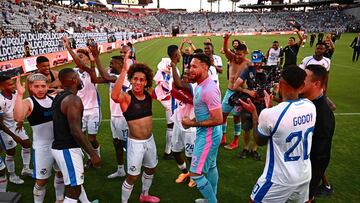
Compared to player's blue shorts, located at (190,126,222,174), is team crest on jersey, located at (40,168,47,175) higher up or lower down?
lower down

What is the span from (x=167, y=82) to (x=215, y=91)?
241cm

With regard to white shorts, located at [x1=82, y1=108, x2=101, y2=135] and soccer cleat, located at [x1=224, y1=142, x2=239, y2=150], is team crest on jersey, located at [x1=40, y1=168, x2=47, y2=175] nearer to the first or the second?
white shorts, located at [x1=82, y1=108, x2=101, y2=135]

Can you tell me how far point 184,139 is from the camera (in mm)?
5445

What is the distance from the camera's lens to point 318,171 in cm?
410

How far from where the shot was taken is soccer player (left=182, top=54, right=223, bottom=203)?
167 inches

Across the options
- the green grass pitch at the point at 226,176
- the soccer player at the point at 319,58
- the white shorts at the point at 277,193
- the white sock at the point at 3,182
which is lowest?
the green grass pitch at the point at 226,176

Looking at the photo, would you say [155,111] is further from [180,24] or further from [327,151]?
[180,24]

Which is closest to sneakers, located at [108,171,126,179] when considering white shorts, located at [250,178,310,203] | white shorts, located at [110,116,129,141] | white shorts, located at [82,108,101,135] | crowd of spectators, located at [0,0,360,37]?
white shorts, located at [110,116,129,141]

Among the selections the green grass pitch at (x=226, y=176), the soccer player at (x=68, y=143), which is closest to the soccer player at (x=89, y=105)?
the green grass pitch at (x=226, y=176)

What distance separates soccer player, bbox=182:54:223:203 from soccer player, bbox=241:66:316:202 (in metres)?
0.88

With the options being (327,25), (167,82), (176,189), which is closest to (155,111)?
(167,82)

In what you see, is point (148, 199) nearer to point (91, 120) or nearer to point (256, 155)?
point (91, 120)

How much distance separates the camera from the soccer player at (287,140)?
3.17 m

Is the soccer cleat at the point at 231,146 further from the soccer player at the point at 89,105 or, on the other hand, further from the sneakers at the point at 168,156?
the soccer player at the point at 89,105
